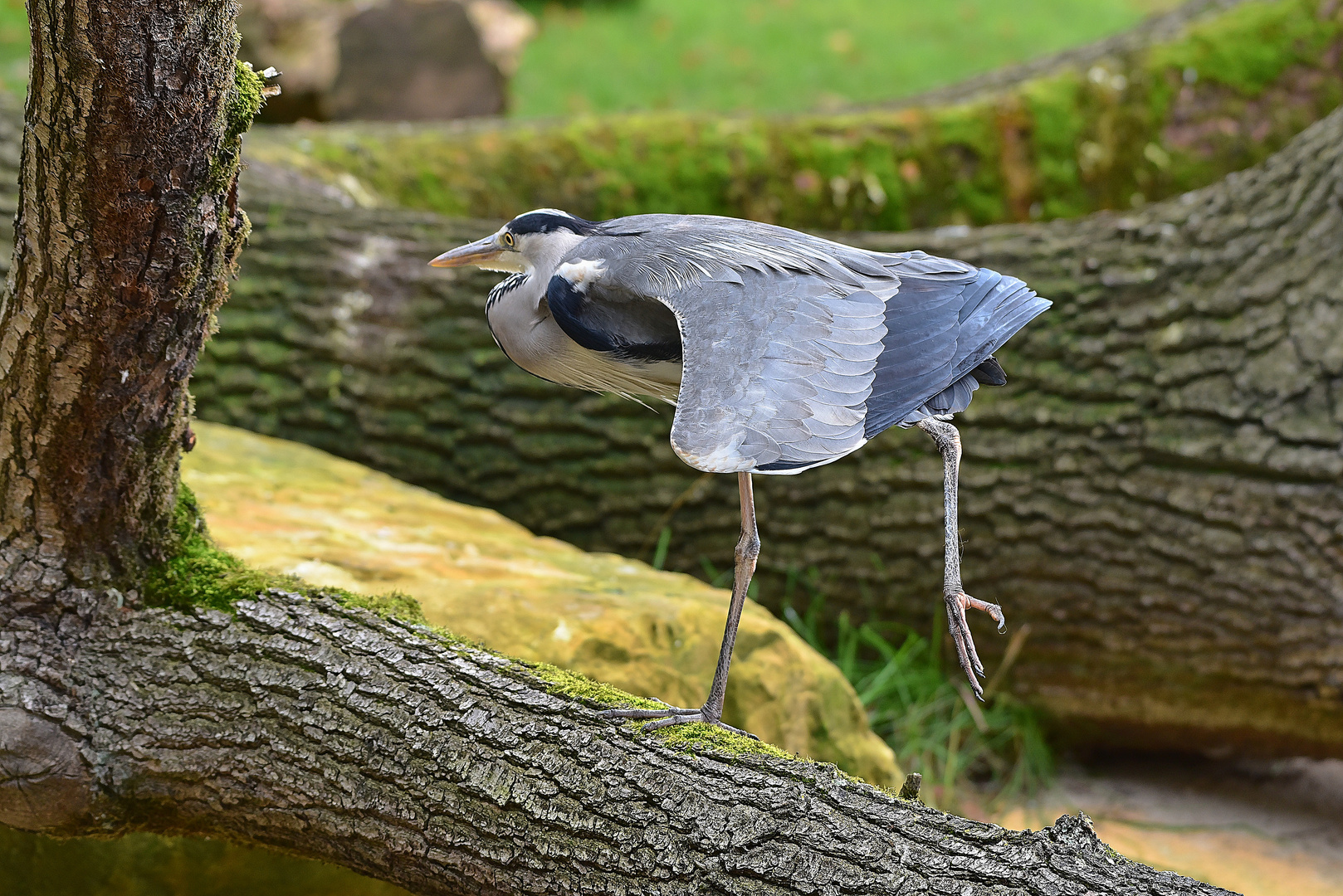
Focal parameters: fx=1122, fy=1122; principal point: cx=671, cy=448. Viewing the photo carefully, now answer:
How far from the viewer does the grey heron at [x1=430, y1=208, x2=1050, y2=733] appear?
1.64 metres

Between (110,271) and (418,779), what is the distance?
993mm

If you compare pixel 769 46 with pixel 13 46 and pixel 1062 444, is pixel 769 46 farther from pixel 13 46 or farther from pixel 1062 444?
pixel 1062 444

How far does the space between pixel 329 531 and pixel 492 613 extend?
674mm

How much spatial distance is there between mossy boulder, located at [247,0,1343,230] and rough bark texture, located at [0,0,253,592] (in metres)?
3.43

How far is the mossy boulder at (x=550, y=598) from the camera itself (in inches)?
110

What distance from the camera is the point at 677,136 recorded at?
17.9 feet

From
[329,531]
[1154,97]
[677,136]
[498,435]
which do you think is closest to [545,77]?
[677,136]

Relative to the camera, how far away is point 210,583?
220cm

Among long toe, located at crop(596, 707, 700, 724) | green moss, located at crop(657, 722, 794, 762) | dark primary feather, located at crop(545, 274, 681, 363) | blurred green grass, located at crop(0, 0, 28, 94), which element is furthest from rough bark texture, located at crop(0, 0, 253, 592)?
blurred green grass, located at crop(0, 0, 28, 94)

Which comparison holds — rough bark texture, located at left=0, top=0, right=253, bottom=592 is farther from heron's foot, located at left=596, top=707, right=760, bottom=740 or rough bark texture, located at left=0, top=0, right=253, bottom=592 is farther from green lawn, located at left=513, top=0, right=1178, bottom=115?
green lawn, located at left=513, top=0, right=1178, bottom=115

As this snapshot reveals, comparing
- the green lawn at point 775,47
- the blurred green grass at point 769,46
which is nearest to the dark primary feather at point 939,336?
the blurred green grass at point 769,46

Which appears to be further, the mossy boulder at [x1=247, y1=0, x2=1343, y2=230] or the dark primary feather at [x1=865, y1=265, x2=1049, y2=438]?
the mossy boulder at [x1=247, y1=0, x2=1343, y2=230]

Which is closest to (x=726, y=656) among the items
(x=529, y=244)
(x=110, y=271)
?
(x=529, y=244)

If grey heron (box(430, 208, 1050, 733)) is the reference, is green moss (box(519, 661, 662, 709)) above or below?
below
